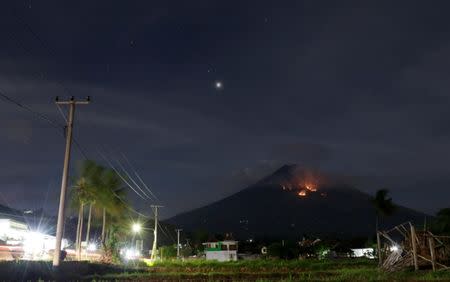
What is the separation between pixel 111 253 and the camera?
45594 mm

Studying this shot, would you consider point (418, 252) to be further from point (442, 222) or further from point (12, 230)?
point (12, 230)

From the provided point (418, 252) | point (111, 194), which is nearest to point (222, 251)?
point (111, 194)

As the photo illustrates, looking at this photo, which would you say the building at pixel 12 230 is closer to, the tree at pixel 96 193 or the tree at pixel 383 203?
the tree at pixel 96 193

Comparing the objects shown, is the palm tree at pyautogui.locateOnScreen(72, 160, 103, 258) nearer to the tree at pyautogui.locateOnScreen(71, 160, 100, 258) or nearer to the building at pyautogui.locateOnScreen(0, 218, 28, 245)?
the tree at pyautogui.locateOnScreen(71, 160, 100, 258)

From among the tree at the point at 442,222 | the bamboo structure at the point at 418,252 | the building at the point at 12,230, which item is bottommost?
the bamboo structure at the point at 418,252

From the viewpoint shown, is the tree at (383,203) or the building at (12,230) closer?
the building at (12,230)

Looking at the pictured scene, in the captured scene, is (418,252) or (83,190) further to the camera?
(83,190)

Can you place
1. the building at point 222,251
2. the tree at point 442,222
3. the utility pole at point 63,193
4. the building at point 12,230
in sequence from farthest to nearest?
the building at point 222,251 < the tree at point 442,222 < the building at point 12,230 < the utility pole at point 63,193

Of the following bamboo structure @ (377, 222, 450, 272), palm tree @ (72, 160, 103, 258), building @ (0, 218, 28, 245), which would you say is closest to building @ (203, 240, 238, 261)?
palm tree @ (72, 160, 103, 258)

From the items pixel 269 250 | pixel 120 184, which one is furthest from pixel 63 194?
pixel 269 250

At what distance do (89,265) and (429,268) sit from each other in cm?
2302

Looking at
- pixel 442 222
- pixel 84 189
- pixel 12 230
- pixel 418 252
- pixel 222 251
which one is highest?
pixel 84 189

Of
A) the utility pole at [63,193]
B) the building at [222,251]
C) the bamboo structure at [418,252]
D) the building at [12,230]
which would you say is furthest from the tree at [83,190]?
the bamboo structure at [418,252]

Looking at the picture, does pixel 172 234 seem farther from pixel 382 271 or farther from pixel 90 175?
pixel 382 271
